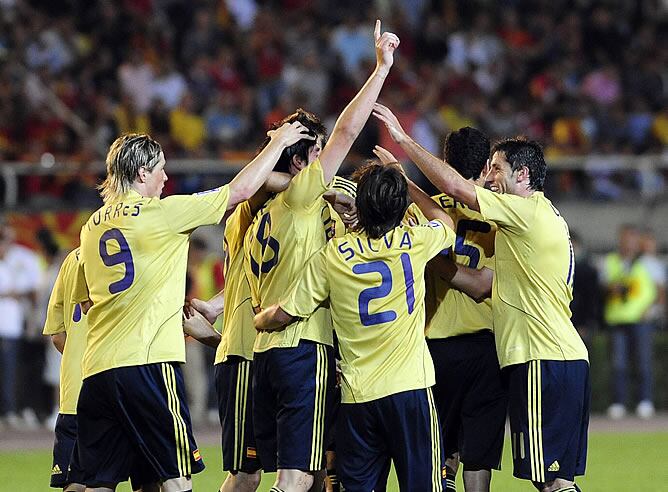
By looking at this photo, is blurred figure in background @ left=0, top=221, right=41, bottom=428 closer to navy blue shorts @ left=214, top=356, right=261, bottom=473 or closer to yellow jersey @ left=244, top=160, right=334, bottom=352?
navy blue shorts @ left=214, top=356, right=261, bottom=473

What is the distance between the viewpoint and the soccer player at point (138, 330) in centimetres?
736

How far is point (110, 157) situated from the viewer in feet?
25.1

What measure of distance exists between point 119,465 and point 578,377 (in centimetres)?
279

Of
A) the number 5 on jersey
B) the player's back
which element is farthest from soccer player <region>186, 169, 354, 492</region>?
the player's back

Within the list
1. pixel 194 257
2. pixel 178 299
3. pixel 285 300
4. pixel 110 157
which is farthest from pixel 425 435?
pixel 194 257

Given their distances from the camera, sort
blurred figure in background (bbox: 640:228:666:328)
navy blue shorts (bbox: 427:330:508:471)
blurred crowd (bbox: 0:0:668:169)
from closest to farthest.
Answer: navy blue shorts (bbox: 427:330:508:471), blurred figure in background (bbox: 640:228:666:328), blurred crowd (bbox: 0:0:668:169)

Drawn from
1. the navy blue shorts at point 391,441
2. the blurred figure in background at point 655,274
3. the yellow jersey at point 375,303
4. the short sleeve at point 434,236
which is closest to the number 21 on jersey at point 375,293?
the yellow jersey at point 375,303

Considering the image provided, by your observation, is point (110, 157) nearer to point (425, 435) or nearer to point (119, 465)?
point (119, 465)

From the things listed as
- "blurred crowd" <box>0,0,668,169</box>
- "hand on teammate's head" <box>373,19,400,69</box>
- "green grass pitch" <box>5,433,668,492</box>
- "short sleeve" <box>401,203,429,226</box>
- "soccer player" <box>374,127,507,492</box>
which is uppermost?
"blurred crowd" <box>0,0,668,169</box>

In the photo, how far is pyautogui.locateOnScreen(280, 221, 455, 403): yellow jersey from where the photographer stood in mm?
7336

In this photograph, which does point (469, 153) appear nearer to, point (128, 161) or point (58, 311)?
point (128, 161)

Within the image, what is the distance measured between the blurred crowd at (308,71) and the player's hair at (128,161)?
10.4 metres

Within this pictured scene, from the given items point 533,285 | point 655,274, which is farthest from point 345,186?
point 655,274

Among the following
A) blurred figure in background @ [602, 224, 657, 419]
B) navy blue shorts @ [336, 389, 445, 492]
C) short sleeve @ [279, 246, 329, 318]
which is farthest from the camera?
blurred figure in background @ [602, 224, 657, 419]
